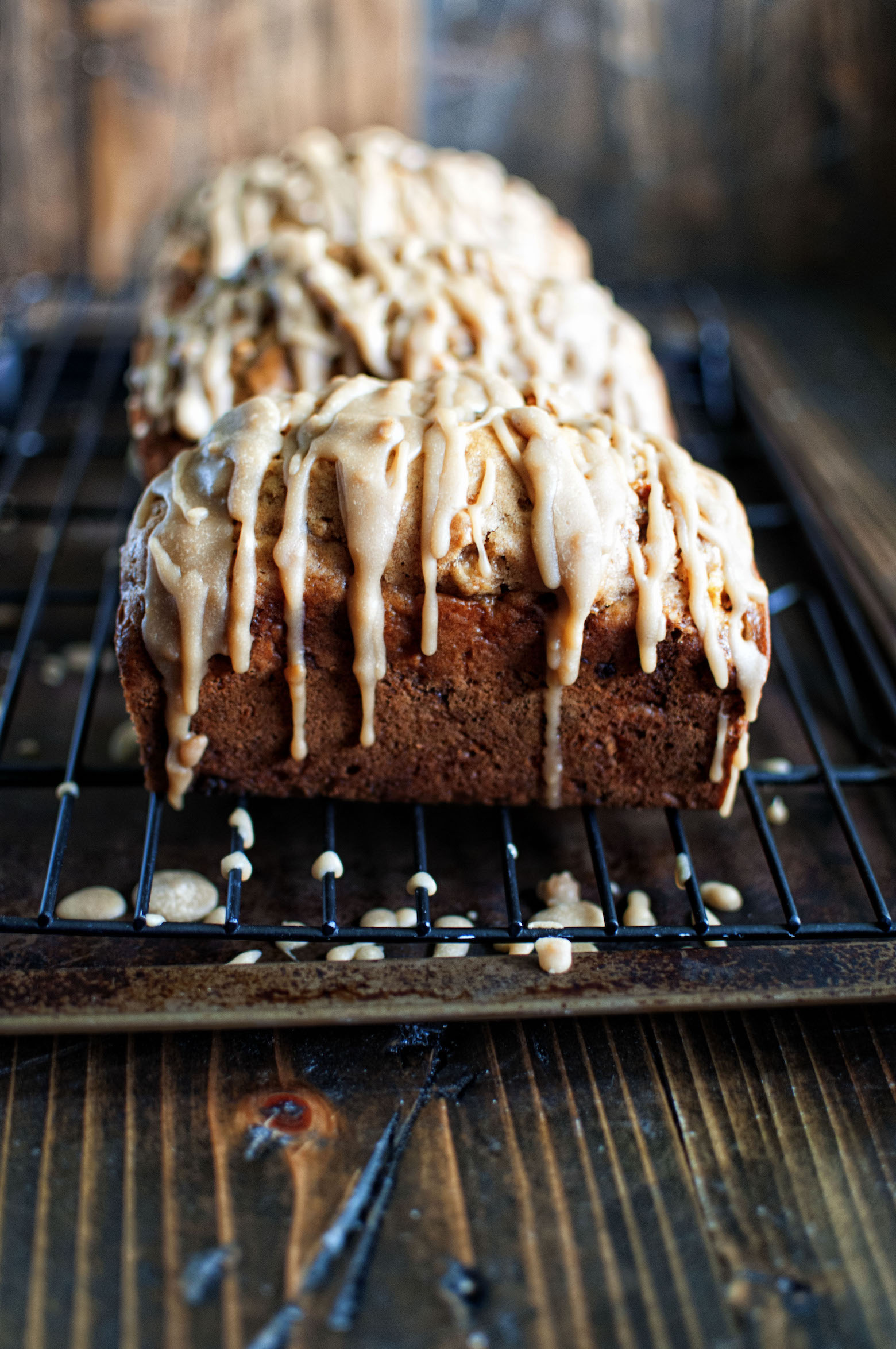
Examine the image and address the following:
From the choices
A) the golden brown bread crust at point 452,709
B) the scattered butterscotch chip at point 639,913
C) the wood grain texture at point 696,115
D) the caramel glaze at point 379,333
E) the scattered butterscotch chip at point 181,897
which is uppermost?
the wood grain texture at point 696,115

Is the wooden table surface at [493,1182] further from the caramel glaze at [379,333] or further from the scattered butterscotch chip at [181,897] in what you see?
the caramel glaze at [379,333]

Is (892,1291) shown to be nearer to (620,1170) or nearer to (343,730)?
(620,1170)

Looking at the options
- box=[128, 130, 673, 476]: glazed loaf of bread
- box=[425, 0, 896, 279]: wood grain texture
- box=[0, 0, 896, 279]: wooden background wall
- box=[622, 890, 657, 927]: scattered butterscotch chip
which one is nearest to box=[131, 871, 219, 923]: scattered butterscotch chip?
box=[622, 890, 657, 927]: scattered butterscotch chip

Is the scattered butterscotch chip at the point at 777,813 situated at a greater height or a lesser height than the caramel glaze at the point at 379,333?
lesser

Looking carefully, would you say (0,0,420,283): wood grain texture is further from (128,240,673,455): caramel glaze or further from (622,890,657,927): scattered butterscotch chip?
(622,890,657,927): scattered butterscotch chip

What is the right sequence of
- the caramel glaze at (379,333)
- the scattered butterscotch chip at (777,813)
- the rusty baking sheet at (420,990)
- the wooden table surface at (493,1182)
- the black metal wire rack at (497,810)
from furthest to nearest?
the caramel glaze at (379,333)
the scattered butterscotch chip at (777,813)
the black metal wire rack at (497,810)
the rusty baking sheet at (420,990)
the wooden table surface at (493,1182)

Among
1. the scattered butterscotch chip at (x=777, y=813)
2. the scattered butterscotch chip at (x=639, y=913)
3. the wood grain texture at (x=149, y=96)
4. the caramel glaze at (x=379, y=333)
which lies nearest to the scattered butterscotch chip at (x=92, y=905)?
the scattered butterscotch chip at (x=639, y=913)
